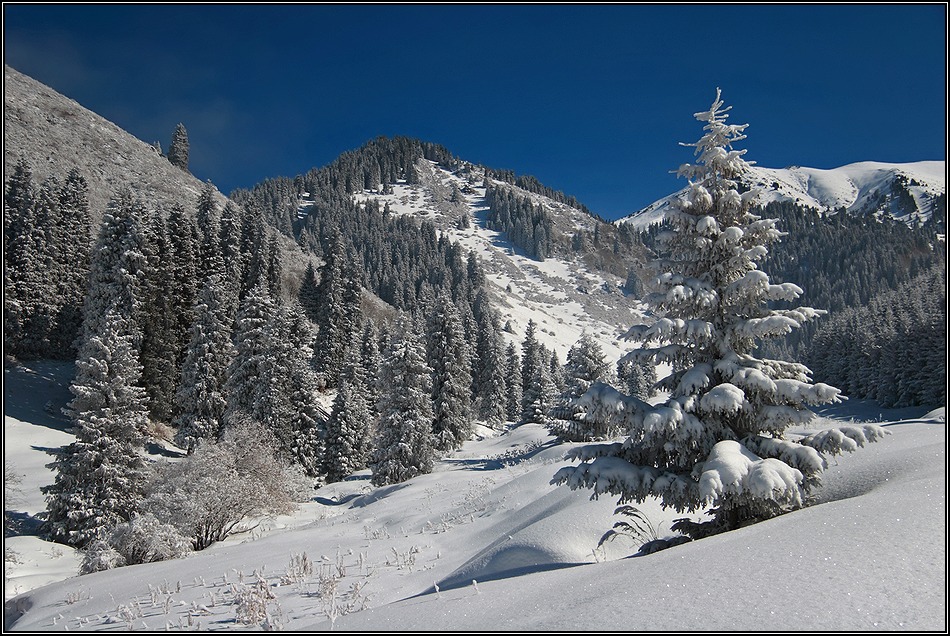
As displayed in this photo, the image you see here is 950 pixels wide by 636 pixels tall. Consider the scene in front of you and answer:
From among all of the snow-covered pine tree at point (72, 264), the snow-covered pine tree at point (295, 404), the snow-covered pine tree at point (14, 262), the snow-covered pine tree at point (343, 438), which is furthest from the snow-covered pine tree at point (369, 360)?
the snow-covered pine tree at point (14, 262)

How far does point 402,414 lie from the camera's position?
110 ft

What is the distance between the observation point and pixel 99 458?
2453cm

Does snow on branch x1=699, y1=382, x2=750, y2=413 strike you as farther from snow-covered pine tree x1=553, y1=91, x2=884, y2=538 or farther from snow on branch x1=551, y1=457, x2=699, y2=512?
snow on branch x1=551, y1=457, x2=699, y2=512

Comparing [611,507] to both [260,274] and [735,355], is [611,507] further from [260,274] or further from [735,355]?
[260,274]

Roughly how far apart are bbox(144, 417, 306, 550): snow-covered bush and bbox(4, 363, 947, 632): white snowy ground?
4.50 metres

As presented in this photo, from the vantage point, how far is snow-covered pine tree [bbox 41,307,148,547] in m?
23.7

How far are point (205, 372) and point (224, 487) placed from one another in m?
20.0

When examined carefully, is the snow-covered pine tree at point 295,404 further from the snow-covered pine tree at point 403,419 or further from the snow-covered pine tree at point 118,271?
the snow-covered pine tree at point 118,271

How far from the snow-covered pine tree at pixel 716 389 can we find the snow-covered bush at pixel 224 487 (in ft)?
55.5

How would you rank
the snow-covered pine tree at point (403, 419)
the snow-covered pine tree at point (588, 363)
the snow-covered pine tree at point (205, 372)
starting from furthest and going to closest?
the snow-covered pine tree at point (588, 363)
the snow-covered pine tree at point (205, 372)
the snow-covered pine tree at point (403, 419)

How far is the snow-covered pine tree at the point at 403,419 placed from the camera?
106 ft

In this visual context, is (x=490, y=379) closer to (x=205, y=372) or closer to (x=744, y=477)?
(x=205, y=372)

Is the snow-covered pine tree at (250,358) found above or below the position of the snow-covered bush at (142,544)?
above

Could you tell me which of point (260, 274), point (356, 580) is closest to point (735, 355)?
point (356, 580)
